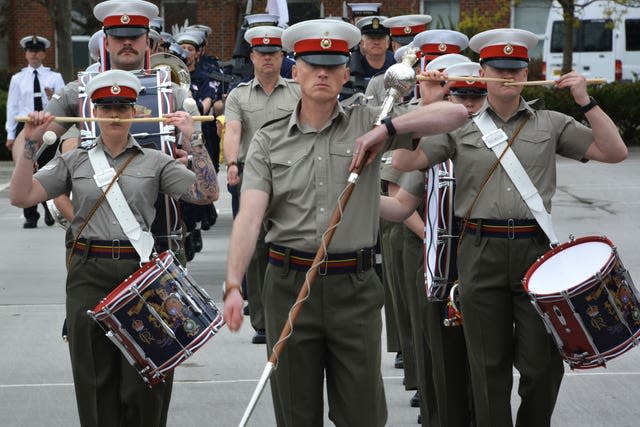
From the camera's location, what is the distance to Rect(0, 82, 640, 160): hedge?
23250mm

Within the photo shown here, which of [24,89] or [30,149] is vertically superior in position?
[30,149]

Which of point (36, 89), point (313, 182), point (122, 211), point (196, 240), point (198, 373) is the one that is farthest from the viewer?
point (36, 89)

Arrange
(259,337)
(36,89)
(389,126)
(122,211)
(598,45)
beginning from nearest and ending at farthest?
(389,126), (122,211), (259,337), (36,89), (598,45)

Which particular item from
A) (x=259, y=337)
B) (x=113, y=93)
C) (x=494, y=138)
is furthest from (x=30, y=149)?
(x=259, y=337)

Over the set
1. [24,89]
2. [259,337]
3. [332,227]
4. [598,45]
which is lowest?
[598,45]

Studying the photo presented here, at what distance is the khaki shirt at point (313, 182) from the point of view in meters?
5.29

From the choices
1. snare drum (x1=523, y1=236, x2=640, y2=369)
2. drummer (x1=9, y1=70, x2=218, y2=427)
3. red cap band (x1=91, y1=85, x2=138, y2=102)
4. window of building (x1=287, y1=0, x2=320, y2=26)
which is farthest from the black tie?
window of building (x1=287, y1=0, x2=320, y2=26)

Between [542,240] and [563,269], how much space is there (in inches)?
11.0

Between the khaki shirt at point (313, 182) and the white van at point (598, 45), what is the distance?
26.1m

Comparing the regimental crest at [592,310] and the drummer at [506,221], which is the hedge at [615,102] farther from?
the regimental crest at [592,310]

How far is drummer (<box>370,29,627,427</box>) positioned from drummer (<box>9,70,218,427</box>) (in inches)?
43.2

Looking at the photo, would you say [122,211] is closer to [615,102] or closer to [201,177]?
[201,177]

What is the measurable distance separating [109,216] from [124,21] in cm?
142

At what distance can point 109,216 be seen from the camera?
612cm
